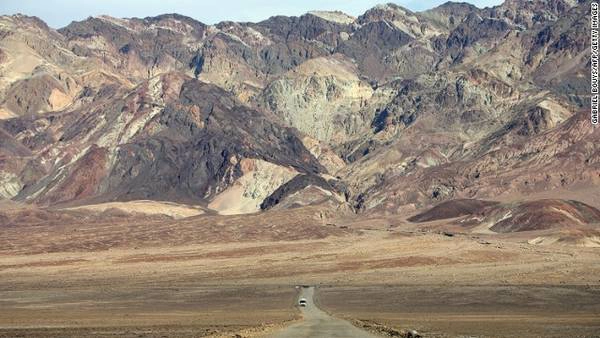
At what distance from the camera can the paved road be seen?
66.5m

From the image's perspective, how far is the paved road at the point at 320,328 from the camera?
66.5 meters

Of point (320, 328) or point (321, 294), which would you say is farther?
point (321, 294)

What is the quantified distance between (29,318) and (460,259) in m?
107

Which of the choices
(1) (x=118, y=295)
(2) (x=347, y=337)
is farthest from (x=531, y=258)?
(2) (x=347, y=337)

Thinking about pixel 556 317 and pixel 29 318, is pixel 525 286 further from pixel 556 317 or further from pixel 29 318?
pixel 29 318

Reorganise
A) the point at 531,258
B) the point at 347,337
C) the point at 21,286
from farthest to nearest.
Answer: the point at 531,258, the point at 21,286, the point at 347,337

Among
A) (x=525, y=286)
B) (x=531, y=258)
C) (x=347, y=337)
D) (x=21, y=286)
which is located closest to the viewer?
(x=347, y=337)

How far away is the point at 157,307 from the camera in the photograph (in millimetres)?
108750

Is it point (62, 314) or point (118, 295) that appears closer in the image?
point (62, 314)

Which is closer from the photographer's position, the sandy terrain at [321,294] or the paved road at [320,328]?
the paved road at [320,328]

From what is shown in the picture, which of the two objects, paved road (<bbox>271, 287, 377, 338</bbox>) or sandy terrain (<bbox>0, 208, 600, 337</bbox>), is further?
sandy terrain (<bbox>0, 208, 600, 337</bbox>)

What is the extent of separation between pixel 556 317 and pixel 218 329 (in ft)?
94.9

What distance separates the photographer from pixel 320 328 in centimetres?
7306

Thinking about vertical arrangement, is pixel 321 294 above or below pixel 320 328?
below
